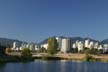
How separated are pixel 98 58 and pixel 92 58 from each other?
12.0 ft

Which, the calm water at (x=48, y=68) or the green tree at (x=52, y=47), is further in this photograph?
the green tree at (x=52, y=47)

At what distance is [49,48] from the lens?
170 m

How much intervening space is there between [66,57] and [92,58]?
51.7ft

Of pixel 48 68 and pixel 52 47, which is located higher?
pixel 52 47

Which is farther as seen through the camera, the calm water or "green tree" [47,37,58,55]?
"green tree" [47,37,58,55]

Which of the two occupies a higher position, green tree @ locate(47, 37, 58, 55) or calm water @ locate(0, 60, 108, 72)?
green tree @ locate(47, 37, 58, 55)

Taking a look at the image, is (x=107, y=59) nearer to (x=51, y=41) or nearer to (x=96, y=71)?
(x=51, y=41)

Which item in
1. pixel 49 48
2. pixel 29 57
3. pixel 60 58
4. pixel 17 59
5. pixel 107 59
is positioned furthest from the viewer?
pixel 49 48

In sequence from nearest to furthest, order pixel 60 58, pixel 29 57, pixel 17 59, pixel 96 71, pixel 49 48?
pixel 96 71 < pixel 17 59 < pixel 29 57 < pixel 60 58 < pixel 49 48

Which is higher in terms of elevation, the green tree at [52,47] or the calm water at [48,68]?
the green tree at [52,47]

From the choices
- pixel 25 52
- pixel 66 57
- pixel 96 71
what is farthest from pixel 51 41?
pixel 96 71

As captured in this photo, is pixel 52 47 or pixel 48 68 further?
pixel 52 47

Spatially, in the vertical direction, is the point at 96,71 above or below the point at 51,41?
below

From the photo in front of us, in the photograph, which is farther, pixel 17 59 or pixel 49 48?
pixel 49 48
